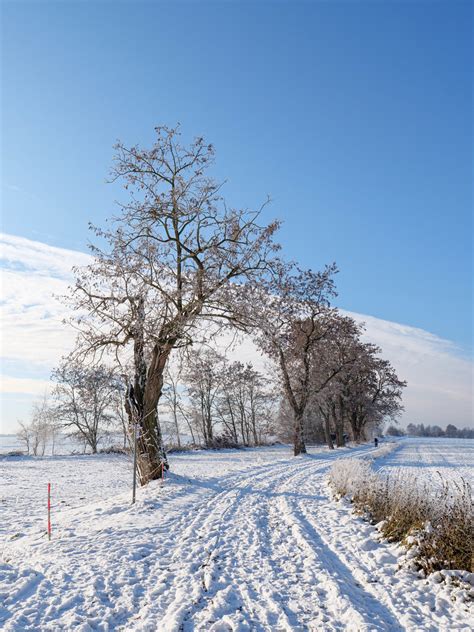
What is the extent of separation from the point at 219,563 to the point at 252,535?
1.78m

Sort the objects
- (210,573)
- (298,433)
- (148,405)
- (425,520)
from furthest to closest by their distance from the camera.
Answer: (298,433)
(148,405)
(425,520)
(210,573)

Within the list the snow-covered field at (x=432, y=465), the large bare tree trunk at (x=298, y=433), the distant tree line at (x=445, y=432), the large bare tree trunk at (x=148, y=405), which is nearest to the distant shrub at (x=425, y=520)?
the snow-covered field at (x=432, y=465)

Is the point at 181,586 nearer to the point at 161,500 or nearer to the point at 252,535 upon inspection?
the point at 252,535

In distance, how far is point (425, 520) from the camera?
7.22 meters

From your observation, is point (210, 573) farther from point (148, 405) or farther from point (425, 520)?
point (148, 405)

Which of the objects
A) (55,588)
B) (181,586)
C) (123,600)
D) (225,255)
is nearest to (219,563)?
(181,586)

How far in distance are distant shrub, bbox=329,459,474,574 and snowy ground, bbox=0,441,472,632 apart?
1.15 feet

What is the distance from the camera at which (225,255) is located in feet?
48.0

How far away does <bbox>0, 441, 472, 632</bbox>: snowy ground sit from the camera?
4.69 metres

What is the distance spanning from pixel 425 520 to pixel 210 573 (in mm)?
3663

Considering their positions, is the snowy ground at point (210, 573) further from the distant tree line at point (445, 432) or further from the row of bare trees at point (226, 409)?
the distant tree line at point (445, 432)

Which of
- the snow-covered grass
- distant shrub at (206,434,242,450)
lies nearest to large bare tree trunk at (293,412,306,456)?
distant shrub at (206,434,242,450)

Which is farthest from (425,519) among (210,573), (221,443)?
(221,443)

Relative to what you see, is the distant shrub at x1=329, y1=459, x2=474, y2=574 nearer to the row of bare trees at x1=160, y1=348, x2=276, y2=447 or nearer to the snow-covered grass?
the snow-covered grass
